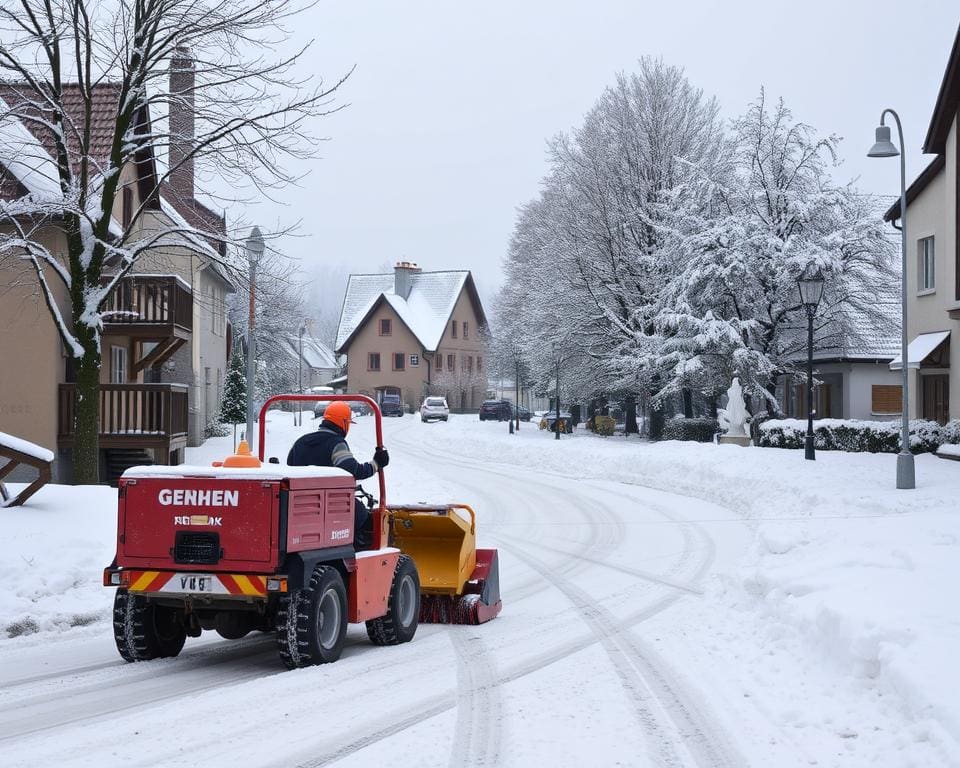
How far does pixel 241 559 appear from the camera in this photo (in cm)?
793

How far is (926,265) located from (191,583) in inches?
1030

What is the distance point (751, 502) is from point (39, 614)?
15654 millimetres

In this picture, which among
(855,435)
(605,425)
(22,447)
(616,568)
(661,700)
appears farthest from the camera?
(605,425)

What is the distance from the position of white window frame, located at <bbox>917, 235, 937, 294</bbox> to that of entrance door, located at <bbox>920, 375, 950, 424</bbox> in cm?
243

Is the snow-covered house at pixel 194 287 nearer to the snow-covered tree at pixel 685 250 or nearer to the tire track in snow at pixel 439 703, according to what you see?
the tire track in snow at pixel 439 703

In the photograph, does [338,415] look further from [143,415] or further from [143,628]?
[143,415]

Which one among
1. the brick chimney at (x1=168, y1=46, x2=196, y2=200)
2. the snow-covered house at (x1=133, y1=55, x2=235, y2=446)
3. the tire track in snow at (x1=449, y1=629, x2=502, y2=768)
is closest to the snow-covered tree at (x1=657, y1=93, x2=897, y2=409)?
the snow-covered house at (x1=133, y1=55, x2=235, y2=446)

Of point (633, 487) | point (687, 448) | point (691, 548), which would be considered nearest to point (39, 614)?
point (691, 548)

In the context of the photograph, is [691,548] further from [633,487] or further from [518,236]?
[518,236]

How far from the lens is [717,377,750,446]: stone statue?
32.3 meters

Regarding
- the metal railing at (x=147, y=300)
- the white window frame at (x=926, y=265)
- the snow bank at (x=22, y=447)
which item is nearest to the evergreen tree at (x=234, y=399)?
the metal railing at (x=147, y=300)

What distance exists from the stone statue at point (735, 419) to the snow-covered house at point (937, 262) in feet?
16.0

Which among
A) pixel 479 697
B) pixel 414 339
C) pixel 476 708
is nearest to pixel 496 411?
pixel 414 339

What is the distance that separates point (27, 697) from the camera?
24.2 ft
